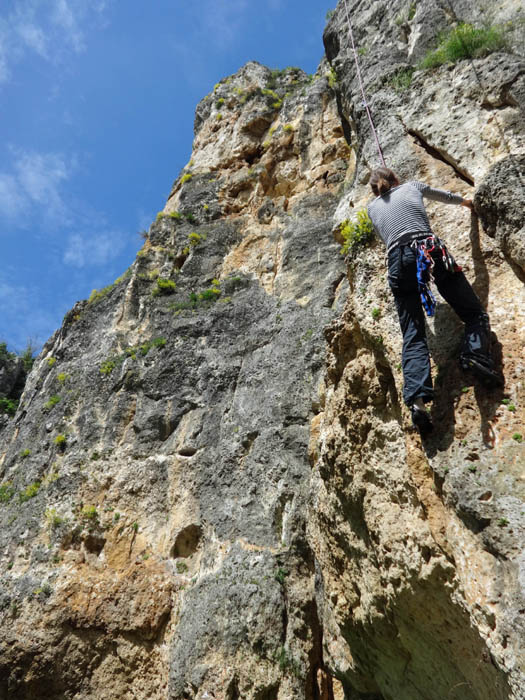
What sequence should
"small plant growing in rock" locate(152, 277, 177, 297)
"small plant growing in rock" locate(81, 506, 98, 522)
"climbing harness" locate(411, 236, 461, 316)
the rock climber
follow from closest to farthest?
the rock climber
"climbing harness" locate(411, 236, 461, 316)
"small plant growing in rock" locate(81, 506, 98, 522)
"small plant growing in rock" locate(152, 277, 177, 297)

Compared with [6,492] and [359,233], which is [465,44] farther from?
[6,492]

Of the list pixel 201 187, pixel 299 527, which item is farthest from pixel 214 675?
pixel 201 187

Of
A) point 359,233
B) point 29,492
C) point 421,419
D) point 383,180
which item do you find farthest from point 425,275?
point 29,492

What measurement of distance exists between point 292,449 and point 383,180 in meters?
4.85

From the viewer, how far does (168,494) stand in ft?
32.3

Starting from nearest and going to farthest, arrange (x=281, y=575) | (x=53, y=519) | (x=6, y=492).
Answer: (x=281, y=575), (x=53, y=519), (x=6, y=492)

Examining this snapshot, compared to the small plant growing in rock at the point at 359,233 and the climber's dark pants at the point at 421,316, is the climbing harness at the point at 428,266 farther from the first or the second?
the small plant growing in rock at the point at 359,233

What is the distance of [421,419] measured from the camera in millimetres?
4508

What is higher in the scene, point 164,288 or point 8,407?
point 8,407

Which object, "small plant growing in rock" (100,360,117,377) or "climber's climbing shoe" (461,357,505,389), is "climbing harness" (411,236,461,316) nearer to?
"climber's climbing shoe" (461,357,505,389)

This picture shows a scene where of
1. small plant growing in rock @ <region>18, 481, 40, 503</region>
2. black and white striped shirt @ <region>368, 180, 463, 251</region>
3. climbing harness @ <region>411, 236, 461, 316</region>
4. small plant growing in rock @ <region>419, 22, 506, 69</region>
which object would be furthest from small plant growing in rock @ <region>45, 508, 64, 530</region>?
small plant growing in rock @ <region>419, 22, 506, 69</region>

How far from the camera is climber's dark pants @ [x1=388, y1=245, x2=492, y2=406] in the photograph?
14.7ft

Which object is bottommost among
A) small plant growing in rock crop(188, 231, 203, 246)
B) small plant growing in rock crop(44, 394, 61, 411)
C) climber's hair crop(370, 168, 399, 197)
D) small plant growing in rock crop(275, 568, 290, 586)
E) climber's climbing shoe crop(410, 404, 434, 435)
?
small plant growing in rock crop(275, 568, 290, 586)

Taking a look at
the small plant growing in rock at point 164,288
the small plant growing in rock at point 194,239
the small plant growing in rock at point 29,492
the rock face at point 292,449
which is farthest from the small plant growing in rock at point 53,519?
the small plant growing in rock at point 194,239
